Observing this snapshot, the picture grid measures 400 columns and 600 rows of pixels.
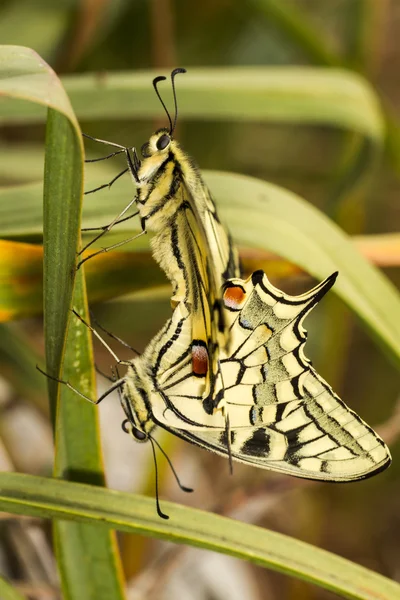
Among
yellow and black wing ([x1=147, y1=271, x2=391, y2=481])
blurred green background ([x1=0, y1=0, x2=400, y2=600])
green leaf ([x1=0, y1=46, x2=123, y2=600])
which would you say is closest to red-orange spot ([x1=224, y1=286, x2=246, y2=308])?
yellow and black wing ([x1=147, y1=271, x2=391, y2=481])

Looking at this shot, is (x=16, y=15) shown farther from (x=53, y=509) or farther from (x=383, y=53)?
(x=383, y=53)

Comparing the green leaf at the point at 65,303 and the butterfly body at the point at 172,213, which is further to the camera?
the butterfly body at the point at 172,213

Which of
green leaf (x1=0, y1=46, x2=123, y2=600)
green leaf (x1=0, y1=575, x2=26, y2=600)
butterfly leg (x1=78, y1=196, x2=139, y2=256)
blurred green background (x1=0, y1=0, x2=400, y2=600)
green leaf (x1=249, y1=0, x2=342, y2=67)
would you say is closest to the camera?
green leaf (x1=0, y1=46, x2=123, y2=600)

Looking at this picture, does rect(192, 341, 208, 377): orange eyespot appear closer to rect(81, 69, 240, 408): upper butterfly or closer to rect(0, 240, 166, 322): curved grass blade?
rect(81, 69, 240, 408): upper butterfly

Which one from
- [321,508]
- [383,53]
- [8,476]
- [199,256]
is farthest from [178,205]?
[383,53]

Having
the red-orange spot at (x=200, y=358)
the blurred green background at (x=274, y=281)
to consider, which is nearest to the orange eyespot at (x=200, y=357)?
the red-orange spot at (x=200, y=358)

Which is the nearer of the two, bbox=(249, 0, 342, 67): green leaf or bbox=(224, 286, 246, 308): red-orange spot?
bbox=(224, 286, 246, 308): red-orange spot

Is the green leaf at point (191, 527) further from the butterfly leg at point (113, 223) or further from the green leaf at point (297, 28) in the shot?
the green leaf at point (297, 28)
